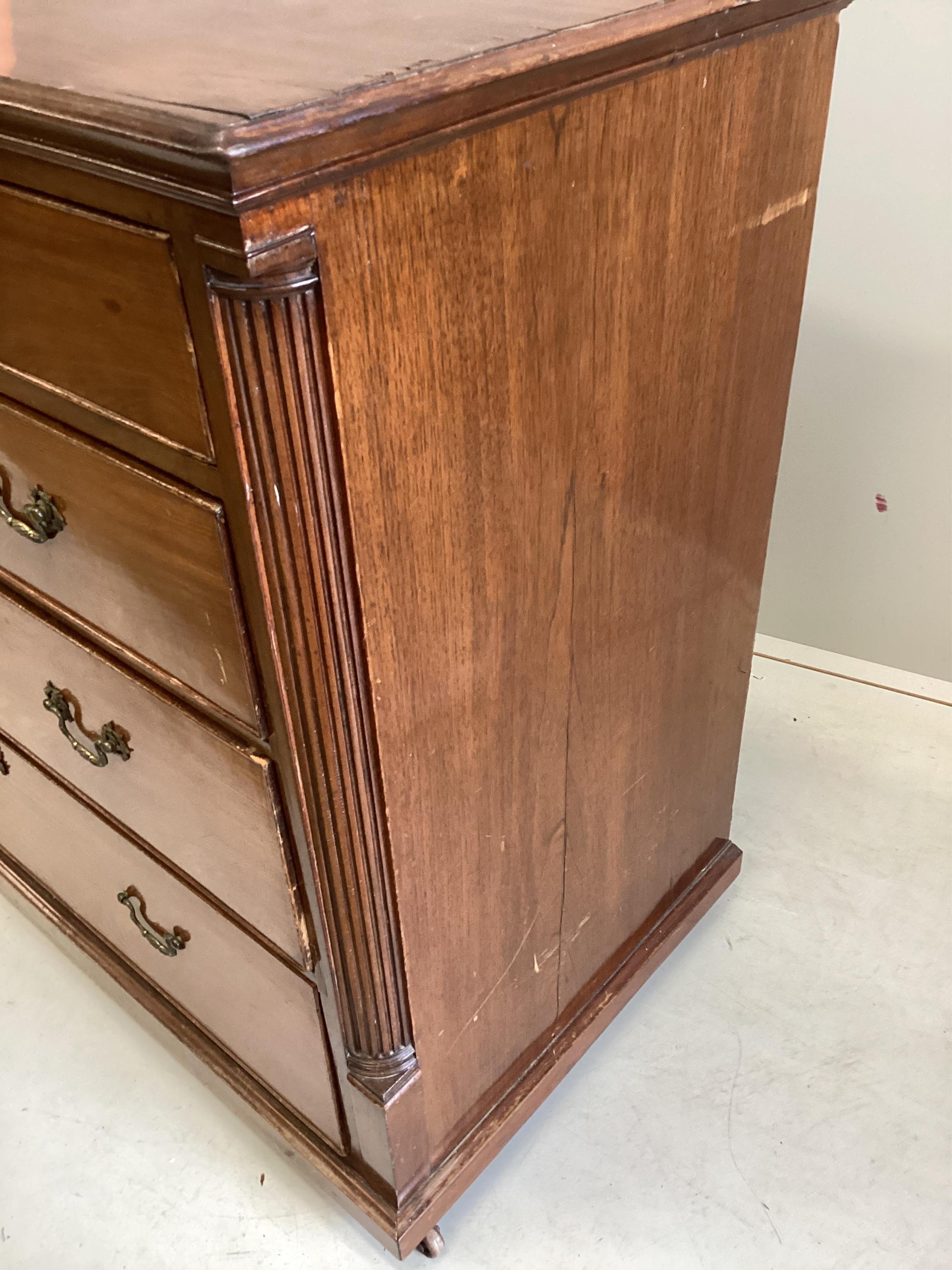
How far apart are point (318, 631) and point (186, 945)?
49cm

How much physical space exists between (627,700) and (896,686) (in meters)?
0.81

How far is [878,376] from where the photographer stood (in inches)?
53.9

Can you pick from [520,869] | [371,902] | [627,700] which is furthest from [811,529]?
[371,902]

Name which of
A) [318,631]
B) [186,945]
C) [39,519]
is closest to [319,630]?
[318,631]

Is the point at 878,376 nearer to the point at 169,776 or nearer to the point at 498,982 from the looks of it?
the point at 498,982

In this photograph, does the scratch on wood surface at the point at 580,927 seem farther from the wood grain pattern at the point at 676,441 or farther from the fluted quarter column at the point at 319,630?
the fluted quarter column at the point at 319,630

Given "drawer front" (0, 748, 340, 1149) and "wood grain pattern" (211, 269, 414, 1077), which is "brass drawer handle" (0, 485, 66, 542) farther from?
"drawer front" (0, 748, 340, 1149)

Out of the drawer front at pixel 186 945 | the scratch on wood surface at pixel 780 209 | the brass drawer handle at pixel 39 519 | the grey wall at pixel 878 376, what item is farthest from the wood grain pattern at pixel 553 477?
the grey wall at pixel 878 376

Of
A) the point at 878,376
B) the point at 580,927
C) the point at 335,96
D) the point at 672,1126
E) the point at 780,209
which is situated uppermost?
the point at 335,96

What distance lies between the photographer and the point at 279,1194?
3.31 ft

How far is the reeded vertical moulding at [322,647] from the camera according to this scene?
506mm

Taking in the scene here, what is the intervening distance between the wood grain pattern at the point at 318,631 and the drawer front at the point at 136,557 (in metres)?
0.04

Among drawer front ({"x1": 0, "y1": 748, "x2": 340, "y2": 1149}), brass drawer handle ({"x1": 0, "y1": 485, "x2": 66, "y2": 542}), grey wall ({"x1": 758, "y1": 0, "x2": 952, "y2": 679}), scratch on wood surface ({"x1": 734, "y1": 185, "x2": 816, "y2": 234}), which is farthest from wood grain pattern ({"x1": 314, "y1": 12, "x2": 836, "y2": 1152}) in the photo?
grey wall ({"x1": 758, "y1": 0, "x2": 952, "y2": 679})

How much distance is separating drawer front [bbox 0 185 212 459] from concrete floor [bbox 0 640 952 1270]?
0.77 meters
